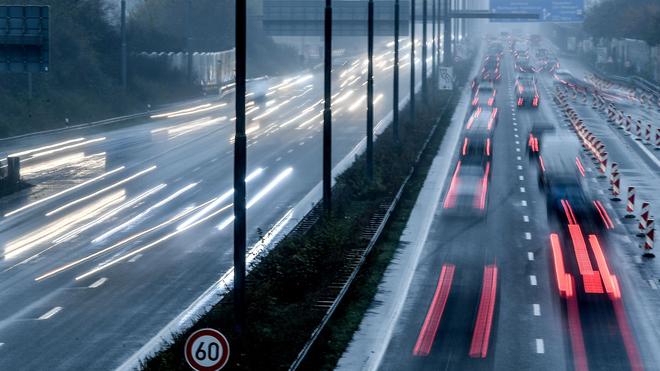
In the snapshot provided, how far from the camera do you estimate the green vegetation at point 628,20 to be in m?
142

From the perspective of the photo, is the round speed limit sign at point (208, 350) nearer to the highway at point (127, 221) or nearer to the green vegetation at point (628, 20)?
the highway at point (127, 221)

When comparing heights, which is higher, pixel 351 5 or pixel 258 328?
pixel 351 5

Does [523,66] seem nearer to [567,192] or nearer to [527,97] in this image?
[527,97]

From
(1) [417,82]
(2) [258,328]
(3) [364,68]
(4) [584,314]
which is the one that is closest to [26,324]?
(2) [258,328]

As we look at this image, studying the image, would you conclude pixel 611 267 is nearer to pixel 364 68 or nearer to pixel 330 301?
pixel 330 301

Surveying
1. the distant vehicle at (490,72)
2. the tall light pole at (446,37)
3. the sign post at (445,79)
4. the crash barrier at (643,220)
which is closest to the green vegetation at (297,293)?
the crash barrier at (643,220)

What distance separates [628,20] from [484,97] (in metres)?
70.4

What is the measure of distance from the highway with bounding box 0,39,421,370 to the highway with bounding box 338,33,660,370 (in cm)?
539

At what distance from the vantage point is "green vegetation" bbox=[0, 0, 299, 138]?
82750 millimetres

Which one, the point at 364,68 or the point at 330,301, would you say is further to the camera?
the point at 364,68

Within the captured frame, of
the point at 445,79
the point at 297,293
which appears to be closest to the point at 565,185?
the point at 297,293

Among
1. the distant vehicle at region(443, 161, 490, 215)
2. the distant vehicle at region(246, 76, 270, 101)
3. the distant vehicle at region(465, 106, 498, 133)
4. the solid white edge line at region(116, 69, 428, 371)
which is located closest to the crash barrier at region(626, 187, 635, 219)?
the distant vehicle at region(443, 161, 490, 215)

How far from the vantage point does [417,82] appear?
13150 cm

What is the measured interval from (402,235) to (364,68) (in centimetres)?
11949
